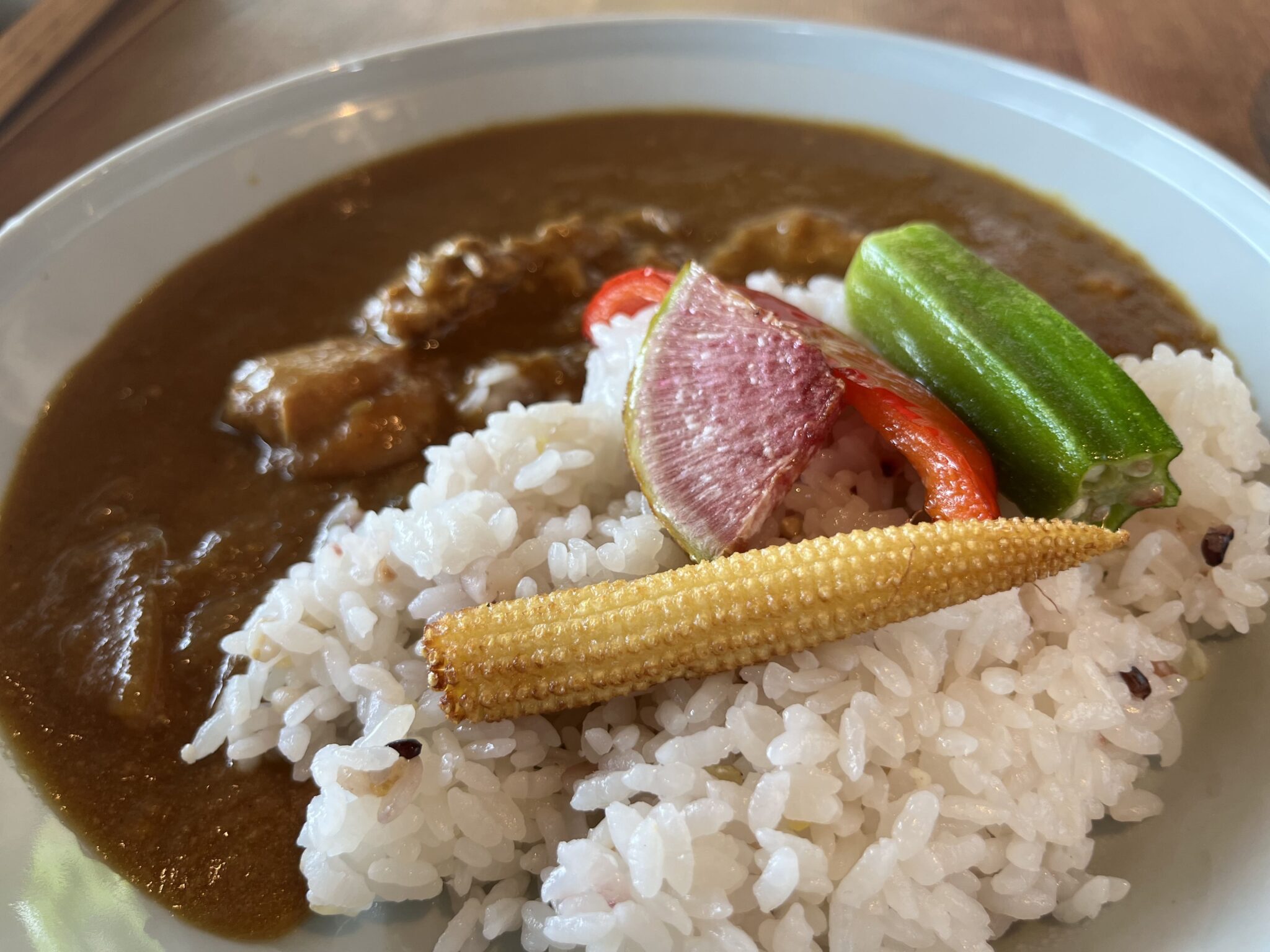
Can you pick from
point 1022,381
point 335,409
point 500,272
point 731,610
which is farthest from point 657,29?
point 731,610

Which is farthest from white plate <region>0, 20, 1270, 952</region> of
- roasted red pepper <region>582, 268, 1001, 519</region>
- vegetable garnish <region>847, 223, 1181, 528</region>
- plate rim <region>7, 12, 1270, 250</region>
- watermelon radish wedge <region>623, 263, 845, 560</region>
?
watermelon radish wedge <region>623, 263, 845, 560</region>

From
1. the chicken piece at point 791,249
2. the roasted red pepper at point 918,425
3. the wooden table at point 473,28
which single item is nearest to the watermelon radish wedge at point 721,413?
the roasted red pepper at point 918,425

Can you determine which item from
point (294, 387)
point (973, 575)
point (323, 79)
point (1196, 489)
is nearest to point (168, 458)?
point (294, 387)

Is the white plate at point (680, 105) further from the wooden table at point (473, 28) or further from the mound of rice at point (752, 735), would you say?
the wooden table at point (473, 28)

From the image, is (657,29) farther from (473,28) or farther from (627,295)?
(627,295)

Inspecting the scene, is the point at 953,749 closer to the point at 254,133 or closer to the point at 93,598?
the point at 93,598

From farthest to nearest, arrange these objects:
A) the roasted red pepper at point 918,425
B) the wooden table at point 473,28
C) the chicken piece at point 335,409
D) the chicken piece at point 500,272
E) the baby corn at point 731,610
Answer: the wooden table at point 473,28 → the chicken piece at point 500,272 → the chicken piece at point 335,409 → the roasted red pepper at point 918,425 → the baby corn at point 731,610
